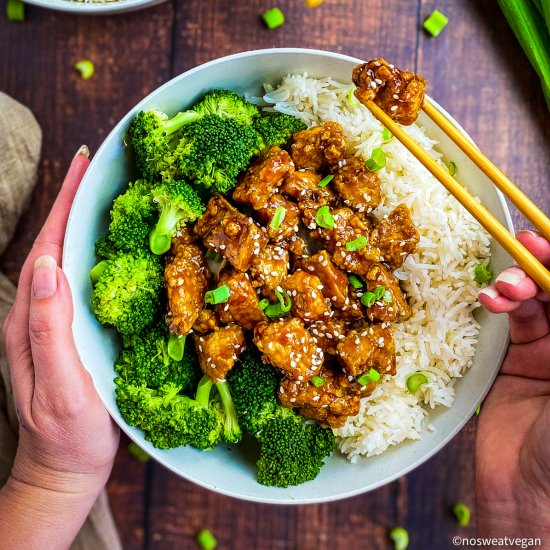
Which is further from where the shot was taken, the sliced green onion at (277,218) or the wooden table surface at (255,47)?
the wooden table surface at (255,47)

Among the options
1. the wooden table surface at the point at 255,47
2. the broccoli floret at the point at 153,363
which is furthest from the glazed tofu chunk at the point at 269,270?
the wooden table surface at the point at 255,47

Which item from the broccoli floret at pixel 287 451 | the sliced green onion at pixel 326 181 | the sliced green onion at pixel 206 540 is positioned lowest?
the sliced green onion at pixel 206 540

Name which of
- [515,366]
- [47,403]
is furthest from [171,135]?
[515,366]

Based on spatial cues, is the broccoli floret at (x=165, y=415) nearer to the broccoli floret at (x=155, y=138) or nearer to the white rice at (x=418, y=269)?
the white rice at (x=418, y=269)

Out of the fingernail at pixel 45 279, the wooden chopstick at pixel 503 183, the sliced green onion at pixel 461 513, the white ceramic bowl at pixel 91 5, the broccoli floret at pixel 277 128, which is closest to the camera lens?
the wooden chopstick at pixel 503 183

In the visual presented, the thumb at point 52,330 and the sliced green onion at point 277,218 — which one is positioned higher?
the sliced green onion at point 277,218

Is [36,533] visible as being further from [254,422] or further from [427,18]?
[427,18]

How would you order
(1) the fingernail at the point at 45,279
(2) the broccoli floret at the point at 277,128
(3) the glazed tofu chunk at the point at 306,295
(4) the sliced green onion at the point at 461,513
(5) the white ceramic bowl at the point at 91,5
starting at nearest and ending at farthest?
(1) the fingernail at the point at 45,279
(3) the glazed tofu chunk at the point at 306,295
(2) the broccoli floret at the point at 277,128
(5) the white ceramic bowl at the point at 91,5
(4) the sliced green onion at the point at 461,513
